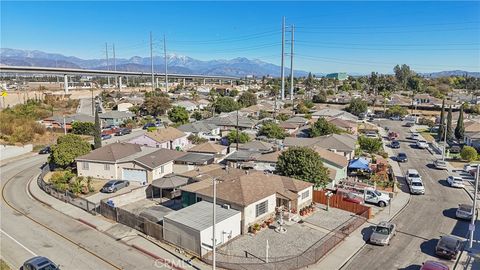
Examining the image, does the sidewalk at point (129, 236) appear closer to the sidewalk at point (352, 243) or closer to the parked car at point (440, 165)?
the sidewalk at point (352, 243)

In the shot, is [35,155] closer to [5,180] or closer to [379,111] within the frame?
[5,180]

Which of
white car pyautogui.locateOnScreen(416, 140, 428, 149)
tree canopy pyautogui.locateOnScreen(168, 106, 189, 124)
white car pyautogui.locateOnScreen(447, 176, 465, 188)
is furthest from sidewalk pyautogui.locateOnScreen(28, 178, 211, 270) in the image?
white car pyautogui.locateOnScreen(416, 140, 428, 149)

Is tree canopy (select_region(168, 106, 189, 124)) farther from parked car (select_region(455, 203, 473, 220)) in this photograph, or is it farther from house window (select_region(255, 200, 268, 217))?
parked car (select_region(455, 203, 473, 220))

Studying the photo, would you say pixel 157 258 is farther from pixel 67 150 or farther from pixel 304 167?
pixel 67 150

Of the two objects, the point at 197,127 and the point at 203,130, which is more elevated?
the point at 197,127

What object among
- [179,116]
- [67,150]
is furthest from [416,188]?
[179,116]

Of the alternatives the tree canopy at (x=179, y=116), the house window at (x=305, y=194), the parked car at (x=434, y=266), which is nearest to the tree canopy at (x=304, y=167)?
the house window at (x=305, y=194)
